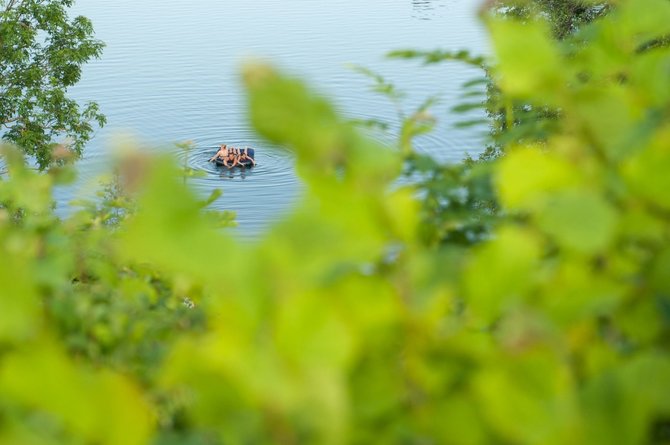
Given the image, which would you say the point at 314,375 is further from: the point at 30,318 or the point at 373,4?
the point at 373,4

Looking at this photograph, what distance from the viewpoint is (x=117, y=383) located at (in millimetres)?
522

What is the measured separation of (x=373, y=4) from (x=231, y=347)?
9246 cm

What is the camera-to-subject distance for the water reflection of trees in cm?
8175

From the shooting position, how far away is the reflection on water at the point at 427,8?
8175cm

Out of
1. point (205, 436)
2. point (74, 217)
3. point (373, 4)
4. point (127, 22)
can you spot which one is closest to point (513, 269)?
point (205, 436)

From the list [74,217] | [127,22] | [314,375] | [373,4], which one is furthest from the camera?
[373,4]

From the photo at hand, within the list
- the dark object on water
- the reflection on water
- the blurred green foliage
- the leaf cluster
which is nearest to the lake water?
the reflection on water

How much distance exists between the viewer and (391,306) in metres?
0.63

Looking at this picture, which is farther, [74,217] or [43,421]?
[74,217]

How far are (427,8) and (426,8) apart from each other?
156 mm

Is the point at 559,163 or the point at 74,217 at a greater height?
the point at 559,163

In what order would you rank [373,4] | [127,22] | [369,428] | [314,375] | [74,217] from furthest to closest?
[373,4] < [127,22] < [74,217] < [369,428] < [314,375]

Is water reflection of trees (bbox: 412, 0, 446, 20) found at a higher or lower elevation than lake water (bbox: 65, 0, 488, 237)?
higher

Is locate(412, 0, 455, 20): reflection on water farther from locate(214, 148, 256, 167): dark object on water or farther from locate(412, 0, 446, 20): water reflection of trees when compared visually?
locate(214, 148, 256, 167): dark object on water
